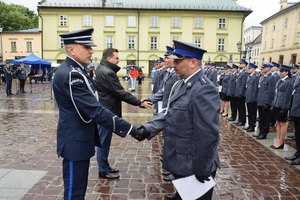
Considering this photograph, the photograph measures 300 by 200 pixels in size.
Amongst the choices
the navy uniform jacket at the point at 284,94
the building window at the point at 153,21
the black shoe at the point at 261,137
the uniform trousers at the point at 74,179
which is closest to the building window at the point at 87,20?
the building window at the point at 153,21

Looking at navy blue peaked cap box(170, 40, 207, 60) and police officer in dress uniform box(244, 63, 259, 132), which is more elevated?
navy blue peaked cap box(170, 40, 207, 60)

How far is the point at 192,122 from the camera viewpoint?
9.12 feet

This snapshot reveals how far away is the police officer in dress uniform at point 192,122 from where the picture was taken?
2623 mm

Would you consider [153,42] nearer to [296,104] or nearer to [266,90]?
[266,90]

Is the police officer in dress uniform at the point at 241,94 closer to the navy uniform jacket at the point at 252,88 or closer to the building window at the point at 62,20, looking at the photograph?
the navy uniform jacket at the point at 252,88

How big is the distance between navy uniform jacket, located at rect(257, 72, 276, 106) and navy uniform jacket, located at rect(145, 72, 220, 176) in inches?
229

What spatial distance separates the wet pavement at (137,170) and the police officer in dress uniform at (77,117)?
116 cm

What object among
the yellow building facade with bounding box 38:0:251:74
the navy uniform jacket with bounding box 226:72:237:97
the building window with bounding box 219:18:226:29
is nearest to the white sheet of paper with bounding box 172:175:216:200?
the navy uniform jacket with bounding box 226:72:237:97

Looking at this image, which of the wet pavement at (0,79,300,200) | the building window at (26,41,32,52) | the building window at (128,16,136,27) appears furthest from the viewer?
the building window at (26,41,32,52)

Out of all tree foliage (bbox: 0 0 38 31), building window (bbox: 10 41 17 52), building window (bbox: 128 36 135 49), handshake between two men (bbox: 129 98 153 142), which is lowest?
handshake between two men (bbox: 129 98 153 142)

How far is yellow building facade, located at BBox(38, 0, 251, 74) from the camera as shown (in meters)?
42.5

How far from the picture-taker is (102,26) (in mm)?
42625

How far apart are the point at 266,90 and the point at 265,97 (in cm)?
21

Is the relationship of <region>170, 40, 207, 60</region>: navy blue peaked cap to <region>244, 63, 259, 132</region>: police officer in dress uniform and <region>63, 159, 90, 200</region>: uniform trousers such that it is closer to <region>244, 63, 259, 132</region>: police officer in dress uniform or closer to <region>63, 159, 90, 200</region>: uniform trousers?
<region>63, 159, 90, 200</region>: uniform trousers
